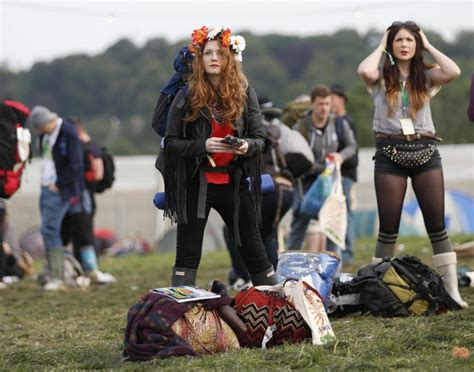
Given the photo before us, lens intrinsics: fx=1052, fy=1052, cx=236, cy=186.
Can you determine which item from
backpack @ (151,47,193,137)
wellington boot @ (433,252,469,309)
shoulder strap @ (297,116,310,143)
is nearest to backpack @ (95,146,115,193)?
shoulder strap @ (297,116,310,143)

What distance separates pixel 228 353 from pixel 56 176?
5.66 meters

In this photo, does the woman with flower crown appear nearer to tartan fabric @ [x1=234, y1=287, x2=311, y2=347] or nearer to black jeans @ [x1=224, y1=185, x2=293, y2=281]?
tartan fabric @ [x1=234, y1=287, x2=311, y2=347]

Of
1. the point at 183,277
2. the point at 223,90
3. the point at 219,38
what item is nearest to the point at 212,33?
the point at 219,38

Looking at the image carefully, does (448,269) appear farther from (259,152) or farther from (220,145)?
(220,145)

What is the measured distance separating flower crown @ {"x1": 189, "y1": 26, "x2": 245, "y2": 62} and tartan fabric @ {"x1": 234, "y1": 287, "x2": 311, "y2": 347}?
4.84 ft

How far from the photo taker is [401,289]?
22.4 feet

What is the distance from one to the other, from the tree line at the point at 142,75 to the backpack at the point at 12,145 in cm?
3627

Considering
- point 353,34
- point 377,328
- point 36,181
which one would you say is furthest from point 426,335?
point 353,34

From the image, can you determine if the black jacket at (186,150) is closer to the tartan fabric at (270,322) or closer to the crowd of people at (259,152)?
the crowd of people at (259,152)

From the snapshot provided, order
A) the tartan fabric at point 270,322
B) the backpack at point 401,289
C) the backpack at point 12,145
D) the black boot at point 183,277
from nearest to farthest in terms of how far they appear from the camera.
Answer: the tartan fabric at point 270,322
the black boot at point 183,277
the backpack at point 401,289
the backpack at point 12,145

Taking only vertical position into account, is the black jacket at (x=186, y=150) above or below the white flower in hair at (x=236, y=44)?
below

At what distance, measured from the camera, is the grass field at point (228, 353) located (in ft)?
16.8

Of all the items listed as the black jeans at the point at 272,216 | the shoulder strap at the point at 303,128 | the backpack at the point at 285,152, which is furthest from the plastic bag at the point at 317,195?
the black jeans at the point at 272,216

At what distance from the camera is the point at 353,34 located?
59.5 metres
